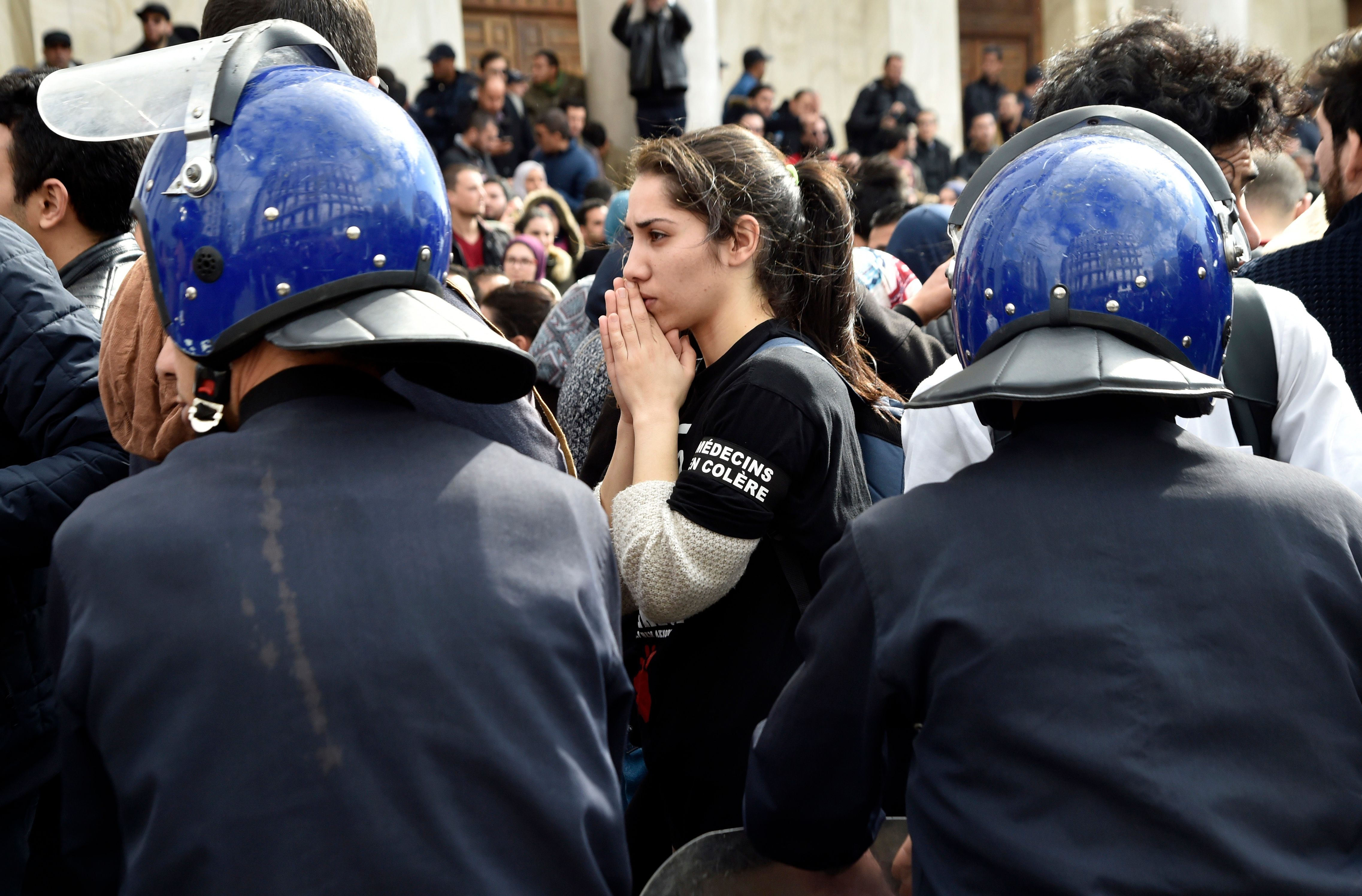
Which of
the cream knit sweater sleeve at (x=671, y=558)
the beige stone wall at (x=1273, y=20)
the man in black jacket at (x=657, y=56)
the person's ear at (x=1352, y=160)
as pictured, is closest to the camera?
the cream knit sweater sleeve at (x=671, y=558)

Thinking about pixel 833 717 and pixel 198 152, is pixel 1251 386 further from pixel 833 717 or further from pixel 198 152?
pixel 198 152

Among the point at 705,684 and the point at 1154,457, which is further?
the point at 705,684

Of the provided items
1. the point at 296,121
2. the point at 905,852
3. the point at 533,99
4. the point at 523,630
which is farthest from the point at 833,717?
the point at 533,99

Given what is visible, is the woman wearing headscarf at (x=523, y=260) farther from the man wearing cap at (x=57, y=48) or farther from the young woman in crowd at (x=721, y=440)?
the man wearing cap at (x=57, y=48)

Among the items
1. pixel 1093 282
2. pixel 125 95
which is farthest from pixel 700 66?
pixel 1093 282

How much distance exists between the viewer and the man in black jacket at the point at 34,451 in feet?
7.55

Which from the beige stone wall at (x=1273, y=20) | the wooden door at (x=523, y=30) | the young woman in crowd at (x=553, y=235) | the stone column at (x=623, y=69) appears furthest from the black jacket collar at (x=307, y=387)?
the beige stone wall at (x=1273, y=20)

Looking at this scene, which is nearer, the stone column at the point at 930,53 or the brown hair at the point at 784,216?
the brown hair at the point at 784,216

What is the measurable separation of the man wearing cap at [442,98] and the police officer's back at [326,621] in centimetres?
1022

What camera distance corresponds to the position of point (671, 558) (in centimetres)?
213

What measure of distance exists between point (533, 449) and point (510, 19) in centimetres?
1581

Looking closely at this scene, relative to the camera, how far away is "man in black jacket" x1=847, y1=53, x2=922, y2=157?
14.0m

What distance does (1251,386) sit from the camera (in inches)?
82.0

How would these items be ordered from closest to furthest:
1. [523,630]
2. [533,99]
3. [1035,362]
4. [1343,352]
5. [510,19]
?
[523,630], [1035,362], [1343,352], [533,99], [510,19]
